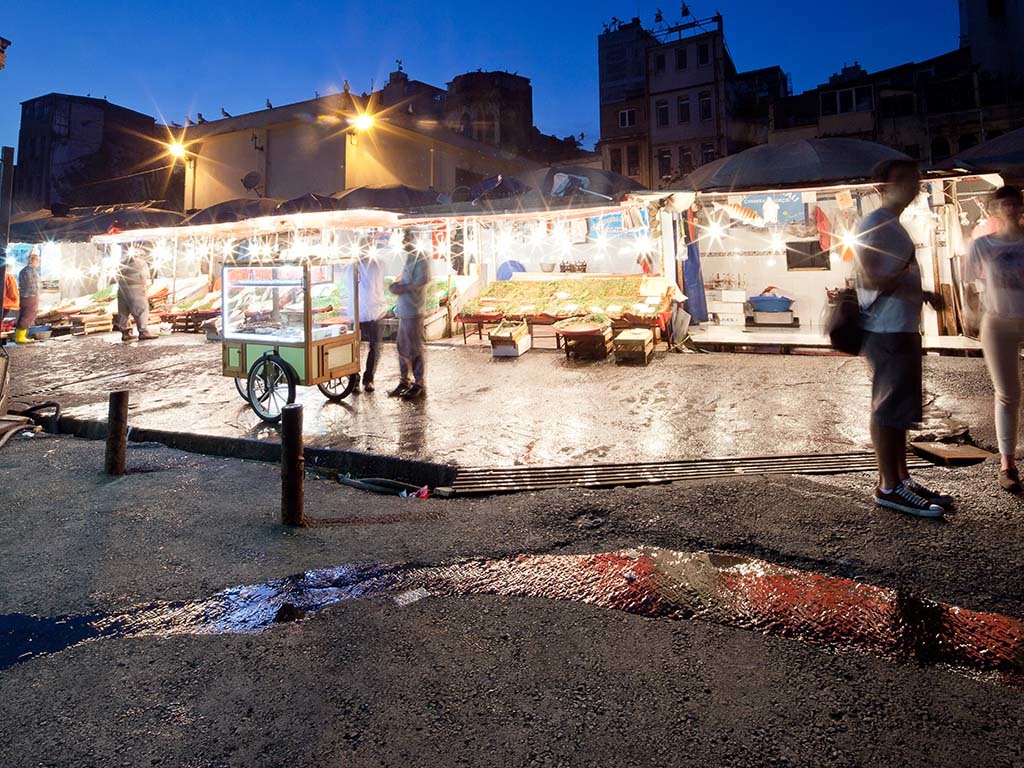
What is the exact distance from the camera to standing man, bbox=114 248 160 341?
15.8 m

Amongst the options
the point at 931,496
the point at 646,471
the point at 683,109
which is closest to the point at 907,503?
the point at 931,496

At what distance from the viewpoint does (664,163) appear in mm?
38031

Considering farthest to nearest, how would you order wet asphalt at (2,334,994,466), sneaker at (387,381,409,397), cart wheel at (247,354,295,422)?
sneaker at (387,381,409,397)
cart wheel at (247,354,295,422)
wet asphalt at (2,334,994,466)

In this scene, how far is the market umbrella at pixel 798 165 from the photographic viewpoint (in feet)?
37.6

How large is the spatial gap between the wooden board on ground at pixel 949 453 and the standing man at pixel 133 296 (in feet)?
55.3

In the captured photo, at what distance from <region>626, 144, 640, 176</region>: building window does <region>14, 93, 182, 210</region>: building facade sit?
91.5 ft

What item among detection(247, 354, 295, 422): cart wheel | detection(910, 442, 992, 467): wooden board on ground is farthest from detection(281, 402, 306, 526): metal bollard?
detection(910, 442, 992, 467): wooden board on ground

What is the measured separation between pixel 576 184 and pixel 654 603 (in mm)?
12745

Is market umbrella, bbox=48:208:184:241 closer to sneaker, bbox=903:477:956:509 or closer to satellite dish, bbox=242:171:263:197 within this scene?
satellite dish, bbox=242:171:263:197

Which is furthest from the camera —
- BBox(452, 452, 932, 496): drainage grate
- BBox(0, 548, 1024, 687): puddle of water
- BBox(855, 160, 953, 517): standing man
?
BBox(452, 452, 932, 496): drainage grate

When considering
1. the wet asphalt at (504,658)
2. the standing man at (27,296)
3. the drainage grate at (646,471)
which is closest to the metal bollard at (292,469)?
the wet asphalt at (504,658)

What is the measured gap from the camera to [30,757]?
90.9 inches

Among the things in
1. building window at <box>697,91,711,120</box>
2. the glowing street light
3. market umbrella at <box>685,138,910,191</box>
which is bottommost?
market umbrella at <box>685,138,910,191</box>

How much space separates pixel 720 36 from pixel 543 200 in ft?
91.9
